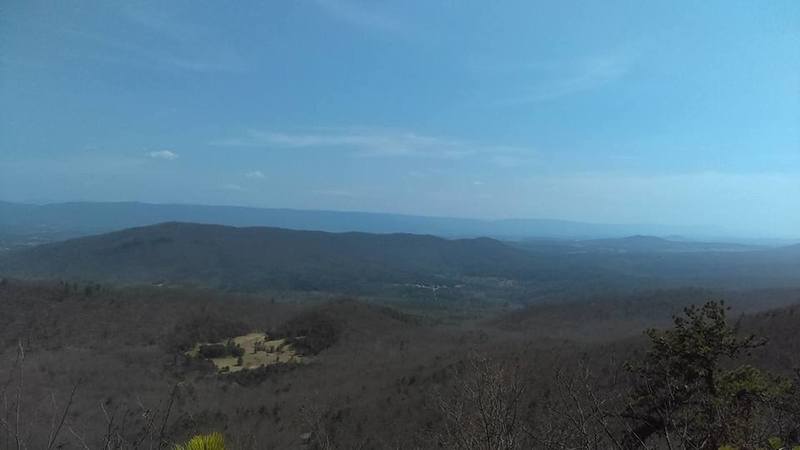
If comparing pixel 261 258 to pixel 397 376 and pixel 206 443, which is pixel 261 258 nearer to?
pixel 397 376

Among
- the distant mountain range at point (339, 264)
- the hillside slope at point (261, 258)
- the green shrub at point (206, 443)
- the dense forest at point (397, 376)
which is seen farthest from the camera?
the hillside slope at point (261, 258)

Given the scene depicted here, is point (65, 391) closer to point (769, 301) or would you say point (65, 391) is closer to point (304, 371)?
point (304, 371)

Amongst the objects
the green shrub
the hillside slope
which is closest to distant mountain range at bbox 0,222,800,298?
the hillside slope

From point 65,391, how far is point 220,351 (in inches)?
674

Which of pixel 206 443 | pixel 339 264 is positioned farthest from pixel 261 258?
pixel 206 443

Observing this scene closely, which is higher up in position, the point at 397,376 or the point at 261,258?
the point at 397,376

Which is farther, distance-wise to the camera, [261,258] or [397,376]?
[261,258]

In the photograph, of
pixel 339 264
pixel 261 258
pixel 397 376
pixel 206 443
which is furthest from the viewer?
pixel 339 264

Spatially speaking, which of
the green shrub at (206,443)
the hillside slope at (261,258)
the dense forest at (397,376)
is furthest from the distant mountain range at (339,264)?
the green shrub at (206,443)

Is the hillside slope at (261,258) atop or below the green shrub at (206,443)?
below

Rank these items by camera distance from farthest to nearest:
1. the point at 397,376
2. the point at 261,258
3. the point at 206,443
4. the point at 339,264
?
the point at 339,264 → the point at 261,258 → the point at 397,376 → the point at 206,443

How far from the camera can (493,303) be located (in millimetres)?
93312

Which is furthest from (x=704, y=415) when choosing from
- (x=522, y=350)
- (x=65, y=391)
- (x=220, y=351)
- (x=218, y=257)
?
(x=218, y=257)

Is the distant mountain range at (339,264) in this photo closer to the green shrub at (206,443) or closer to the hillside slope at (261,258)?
the hillside slope at (261,258)
